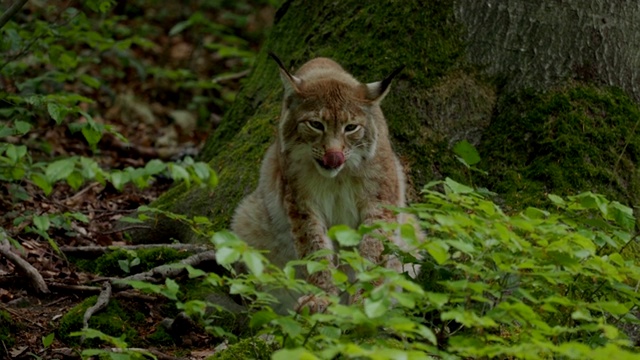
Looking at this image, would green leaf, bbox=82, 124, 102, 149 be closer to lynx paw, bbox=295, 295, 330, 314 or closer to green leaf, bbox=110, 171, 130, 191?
green leaf, bbox=110, 171, 130, 191

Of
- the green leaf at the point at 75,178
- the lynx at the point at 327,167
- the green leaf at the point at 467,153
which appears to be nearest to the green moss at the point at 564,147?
the lynx at the point at 327,167

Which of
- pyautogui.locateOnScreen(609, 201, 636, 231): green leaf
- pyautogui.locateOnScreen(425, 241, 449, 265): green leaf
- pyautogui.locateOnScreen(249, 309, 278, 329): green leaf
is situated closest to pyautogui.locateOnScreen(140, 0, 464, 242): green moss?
pyautogui.locateOnScreen(609, 201, 636, 231): green leaf

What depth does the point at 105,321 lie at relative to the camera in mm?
5246

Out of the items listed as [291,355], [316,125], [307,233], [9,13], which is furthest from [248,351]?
[9,13]

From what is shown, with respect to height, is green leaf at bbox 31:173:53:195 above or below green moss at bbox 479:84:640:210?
above

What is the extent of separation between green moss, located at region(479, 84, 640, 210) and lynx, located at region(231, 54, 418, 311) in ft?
2.56

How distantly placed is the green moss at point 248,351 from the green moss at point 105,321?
0.83 meters

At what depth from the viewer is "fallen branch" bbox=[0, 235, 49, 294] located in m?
5.46

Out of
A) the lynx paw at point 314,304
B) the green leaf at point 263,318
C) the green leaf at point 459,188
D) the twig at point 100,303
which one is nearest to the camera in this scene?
the green leaf at point 263,318

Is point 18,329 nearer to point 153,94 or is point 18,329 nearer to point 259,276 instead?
point 259,276

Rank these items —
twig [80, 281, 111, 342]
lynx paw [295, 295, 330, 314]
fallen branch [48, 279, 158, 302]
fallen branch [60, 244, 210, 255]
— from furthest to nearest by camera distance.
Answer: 1. fallen branch [60, 244, 210, 255]
2. fallen branch [48, 279, 158, 302]
3. twig [80, 281, 111, 342]
4. lynx paw [295, 295, 330, 314]

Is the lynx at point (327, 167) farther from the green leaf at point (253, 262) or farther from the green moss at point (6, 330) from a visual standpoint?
the green leaf at point (253, 262)

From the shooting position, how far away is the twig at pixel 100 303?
5084 millimetres

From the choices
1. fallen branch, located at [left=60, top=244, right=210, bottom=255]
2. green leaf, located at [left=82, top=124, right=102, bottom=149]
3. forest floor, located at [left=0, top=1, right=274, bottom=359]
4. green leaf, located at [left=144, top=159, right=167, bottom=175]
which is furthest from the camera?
fallen branch, located at [left=60, top=244, right=210, bottom=255]
